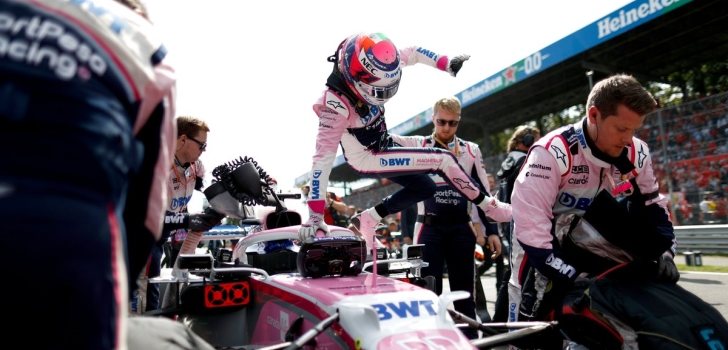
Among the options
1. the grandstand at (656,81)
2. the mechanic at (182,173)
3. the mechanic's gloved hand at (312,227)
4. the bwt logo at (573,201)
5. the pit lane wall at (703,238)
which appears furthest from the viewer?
the grandstand at (656,81)

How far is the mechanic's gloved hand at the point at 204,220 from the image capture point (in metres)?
3.99

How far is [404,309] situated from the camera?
92.6 inches

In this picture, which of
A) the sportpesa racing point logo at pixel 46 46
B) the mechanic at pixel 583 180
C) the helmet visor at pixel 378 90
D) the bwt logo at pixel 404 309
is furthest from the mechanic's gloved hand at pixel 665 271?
the sportpesa racing point logo at pixel 46 46

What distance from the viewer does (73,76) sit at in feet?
3.65

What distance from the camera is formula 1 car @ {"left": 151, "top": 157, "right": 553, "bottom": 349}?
225 centimetres

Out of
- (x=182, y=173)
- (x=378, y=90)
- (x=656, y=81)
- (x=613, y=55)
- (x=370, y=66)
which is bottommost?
(x=182, y=173)

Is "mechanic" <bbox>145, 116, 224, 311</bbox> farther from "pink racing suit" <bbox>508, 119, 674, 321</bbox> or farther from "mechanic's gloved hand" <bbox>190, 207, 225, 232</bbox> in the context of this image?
"pink racing suit" <bbox>508, 119, 674, 321</bbox>

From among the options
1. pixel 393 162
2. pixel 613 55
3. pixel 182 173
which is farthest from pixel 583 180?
pixel 613 55

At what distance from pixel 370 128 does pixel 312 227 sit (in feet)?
2.89

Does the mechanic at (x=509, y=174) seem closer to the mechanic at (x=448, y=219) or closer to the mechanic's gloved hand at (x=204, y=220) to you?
the mechanic at (x=448, y=219)

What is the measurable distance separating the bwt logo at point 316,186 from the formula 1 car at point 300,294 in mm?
252

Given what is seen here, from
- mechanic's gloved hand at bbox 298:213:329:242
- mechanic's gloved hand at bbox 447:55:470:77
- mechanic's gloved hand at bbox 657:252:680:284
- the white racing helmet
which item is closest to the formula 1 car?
mechanic's gloved hand at bbox 298:213:329:242

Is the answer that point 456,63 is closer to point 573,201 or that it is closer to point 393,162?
point 393,162

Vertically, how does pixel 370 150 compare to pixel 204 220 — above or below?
above
